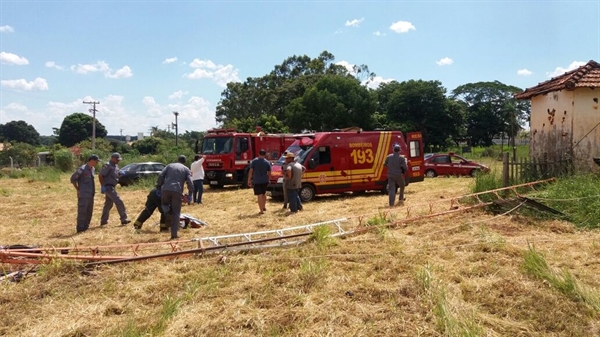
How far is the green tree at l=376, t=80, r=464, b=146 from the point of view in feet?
157

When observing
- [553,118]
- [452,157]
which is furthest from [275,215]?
[452,157]

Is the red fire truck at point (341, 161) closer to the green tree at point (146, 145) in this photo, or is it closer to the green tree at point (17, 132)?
the green tree at point (146, 145)

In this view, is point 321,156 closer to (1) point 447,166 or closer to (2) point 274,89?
(1) point 447,166

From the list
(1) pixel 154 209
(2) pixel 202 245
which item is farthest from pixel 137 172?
(2) pixel 202 245

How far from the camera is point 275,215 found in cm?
1046

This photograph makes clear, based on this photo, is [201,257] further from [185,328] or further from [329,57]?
[329,57]

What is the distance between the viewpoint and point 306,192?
12.8 m

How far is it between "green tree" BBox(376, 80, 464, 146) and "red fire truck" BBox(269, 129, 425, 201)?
111ft

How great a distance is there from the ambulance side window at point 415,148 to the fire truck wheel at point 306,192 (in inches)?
156

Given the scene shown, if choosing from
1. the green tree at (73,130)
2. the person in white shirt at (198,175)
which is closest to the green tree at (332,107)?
the person in white shirt at (198,175)

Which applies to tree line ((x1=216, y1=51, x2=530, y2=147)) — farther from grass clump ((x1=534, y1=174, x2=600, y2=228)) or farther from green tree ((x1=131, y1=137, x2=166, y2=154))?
grass clump ((x1=534, y1=174, x2=600, y2=228))

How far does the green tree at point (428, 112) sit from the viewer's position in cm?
4781

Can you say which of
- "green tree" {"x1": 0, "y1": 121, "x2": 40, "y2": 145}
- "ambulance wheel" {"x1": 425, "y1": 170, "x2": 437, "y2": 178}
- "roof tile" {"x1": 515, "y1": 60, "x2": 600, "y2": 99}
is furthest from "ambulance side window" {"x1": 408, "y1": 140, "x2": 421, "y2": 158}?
"green tree" {"x1": 0, "y1": 121, "x2": 40, "y2": 145}

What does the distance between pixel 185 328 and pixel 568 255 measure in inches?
205
